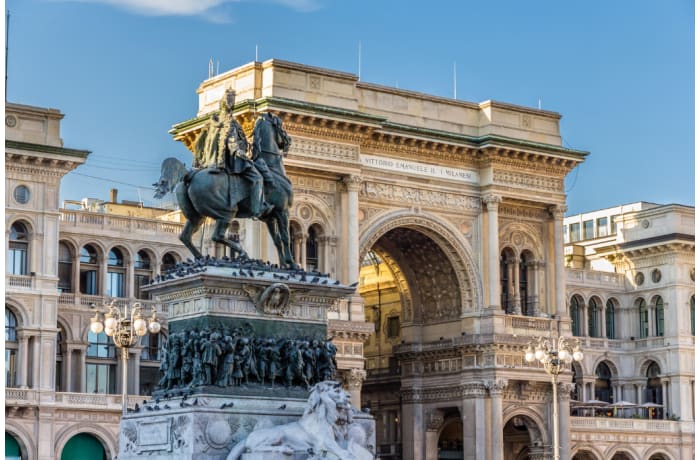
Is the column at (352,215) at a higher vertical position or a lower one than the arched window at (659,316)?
higher

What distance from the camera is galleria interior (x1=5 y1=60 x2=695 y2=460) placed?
6425cm

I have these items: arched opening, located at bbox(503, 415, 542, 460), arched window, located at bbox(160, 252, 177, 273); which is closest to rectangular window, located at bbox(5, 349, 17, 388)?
arched window, located at bbox(160, 252, 177, 273)

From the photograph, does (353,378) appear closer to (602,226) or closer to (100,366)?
(100,366)

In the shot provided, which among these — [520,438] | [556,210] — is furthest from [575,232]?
[520,438]

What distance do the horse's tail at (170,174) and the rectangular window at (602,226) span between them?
239ft

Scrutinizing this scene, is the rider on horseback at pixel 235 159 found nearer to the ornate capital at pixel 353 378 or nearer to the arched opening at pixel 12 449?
the arched opening at pixel 12 449

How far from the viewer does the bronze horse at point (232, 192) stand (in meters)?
28.2

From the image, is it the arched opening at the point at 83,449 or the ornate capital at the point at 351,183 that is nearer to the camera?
the arched opening at the point at 83,449

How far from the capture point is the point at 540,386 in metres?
72.8

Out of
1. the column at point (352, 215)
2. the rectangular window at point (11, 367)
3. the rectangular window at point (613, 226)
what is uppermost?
the rectangular window at point (613, 226)

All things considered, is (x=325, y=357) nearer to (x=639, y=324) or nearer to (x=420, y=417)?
(x=420, y=417)

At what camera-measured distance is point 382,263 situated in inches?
3219

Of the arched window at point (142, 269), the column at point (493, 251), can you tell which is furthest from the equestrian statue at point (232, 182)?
the column at point (493, 251)

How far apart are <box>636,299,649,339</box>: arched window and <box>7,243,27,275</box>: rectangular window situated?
123 ft
